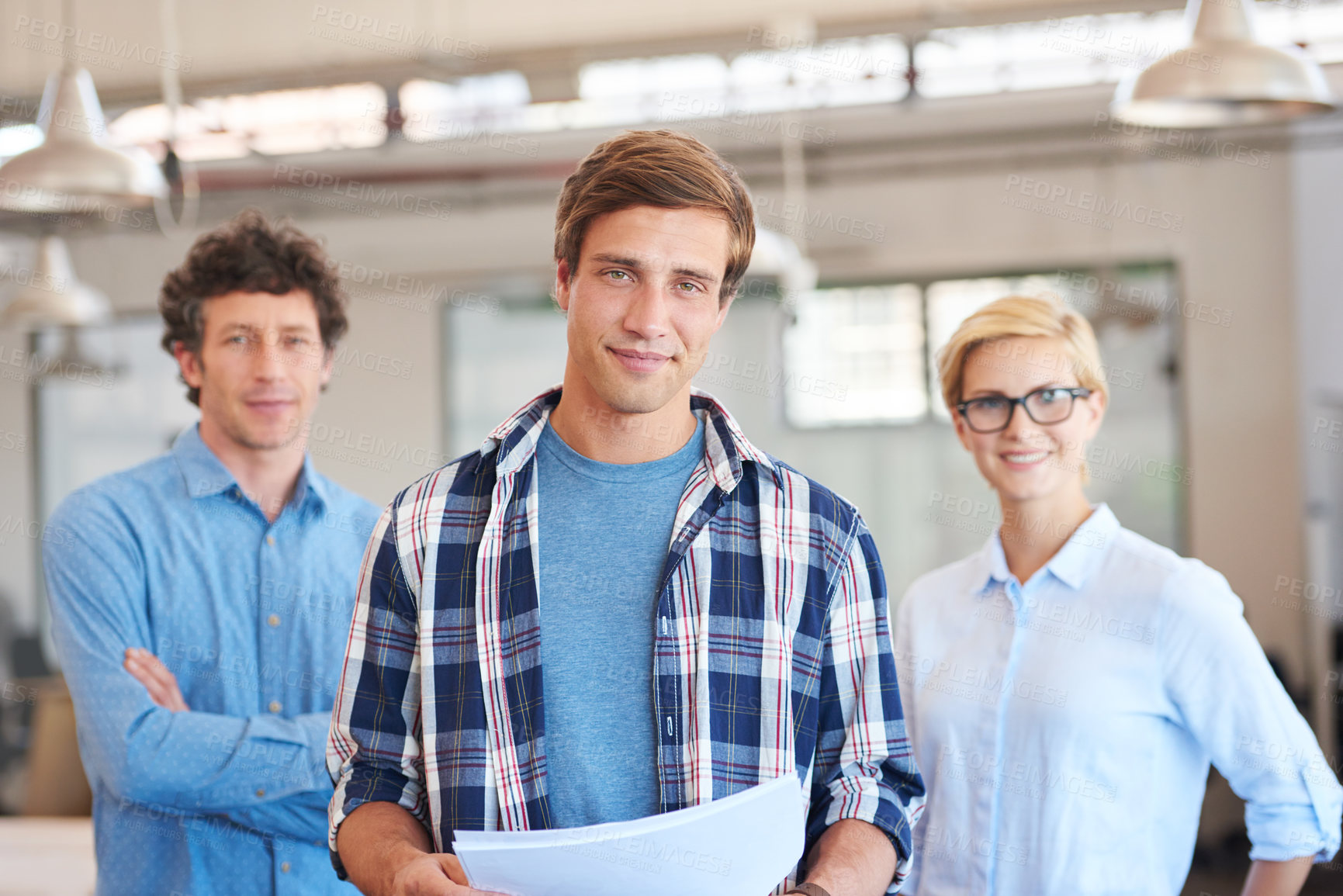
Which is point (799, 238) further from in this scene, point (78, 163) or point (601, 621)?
point (601, 621)

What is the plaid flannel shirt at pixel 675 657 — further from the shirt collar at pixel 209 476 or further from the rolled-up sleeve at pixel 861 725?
the shirt collar at pixel 209 476

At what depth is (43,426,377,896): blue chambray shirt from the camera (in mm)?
2119

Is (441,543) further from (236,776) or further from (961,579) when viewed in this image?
(961,579)

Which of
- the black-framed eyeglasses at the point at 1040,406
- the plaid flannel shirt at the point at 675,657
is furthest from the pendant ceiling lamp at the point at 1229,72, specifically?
the plaid flannel shirt at the point at 675,657

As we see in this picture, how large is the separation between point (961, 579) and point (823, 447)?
623cm

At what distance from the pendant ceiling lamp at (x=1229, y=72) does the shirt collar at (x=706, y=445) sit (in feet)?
4.99

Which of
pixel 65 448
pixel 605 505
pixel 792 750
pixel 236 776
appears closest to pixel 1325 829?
pixel 792 750

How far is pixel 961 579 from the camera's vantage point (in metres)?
2.21

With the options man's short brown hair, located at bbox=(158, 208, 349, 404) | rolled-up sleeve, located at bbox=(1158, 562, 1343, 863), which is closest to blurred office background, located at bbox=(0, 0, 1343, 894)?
man's short brown hair, located at bbox=(158, 208, 349, 404)

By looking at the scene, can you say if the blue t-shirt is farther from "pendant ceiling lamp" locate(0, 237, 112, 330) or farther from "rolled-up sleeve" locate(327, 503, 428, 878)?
"pendant ceiling lamp" locate(0, 237, 112, 330)

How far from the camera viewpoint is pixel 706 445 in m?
1.61

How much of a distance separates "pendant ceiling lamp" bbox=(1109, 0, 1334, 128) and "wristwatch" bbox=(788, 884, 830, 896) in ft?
6.24

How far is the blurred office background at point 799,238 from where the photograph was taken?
21.3ft

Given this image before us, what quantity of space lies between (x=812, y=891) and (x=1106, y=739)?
742 millimetres
